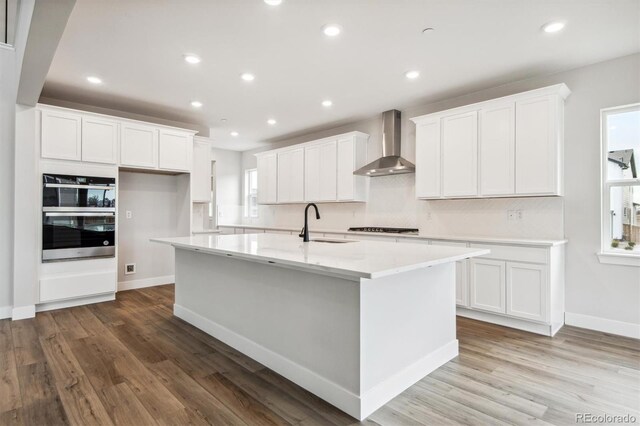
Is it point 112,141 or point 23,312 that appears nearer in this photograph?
point 23,312

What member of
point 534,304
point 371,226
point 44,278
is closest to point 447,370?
point 534,304

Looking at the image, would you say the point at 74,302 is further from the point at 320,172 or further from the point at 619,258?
the point at 619,258

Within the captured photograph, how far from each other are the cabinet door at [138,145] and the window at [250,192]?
10.2ft

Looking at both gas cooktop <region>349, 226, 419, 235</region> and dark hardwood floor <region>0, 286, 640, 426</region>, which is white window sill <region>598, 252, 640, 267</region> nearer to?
dark hardwood floor <region>0, 286, 640, 426</region>

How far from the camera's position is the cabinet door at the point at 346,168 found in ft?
17.2

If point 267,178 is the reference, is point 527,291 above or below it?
below

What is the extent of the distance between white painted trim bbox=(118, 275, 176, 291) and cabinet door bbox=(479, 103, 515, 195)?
4.45 meters

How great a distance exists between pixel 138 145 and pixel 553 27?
4808mm

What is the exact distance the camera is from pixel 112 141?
4.45 meters

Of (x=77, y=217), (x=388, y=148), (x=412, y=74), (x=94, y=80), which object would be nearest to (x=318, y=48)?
(x=412, y=74)

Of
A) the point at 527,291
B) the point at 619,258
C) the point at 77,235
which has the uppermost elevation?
the point at 77,235

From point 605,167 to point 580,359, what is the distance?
1.92 meters
